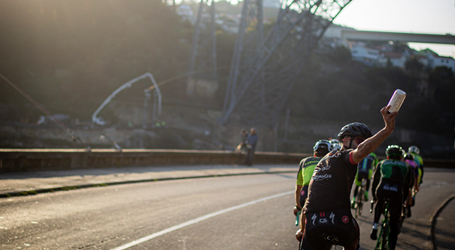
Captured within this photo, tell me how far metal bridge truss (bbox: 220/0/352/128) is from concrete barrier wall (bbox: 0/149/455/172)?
14.9 meters

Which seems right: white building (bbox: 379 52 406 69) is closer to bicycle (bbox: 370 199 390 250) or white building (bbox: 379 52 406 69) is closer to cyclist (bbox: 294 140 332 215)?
bicycle (bbox: 370 199 390 250)

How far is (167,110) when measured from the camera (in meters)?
55.7

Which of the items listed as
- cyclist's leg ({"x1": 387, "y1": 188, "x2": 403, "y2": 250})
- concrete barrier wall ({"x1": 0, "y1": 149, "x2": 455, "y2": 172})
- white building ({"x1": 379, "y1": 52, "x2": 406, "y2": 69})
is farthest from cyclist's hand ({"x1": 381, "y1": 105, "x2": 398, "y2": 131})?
white building ({"x1": 379, "y1": 52, "x2": 406, "y2": 69})

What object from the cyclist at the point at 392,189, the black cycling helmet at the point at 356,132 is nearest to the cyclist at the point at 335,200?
the black cycling helmet at the point at 356,132

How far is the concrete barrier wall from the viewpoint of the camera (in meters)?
13.1

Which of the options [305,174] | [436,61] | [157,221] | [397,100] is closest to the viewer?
[397,100]

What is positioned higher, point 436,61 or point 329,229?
point 436,61

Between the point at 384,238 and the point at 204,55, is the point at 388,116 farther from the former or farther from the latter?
the point at 204,55

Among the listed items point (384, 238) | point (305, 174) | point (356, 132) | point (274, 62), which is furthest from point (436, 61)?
point (356, 132)

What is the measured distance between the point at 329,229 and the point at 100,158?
46.3 feet

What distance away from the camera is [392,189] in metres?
7.34

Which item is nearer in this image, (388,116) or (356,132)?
(388,116)

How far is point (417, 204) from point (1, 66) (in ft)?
138

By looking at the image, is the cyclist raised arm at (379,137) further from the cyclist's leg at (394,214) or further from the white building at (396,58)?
the white building at (396,58)
